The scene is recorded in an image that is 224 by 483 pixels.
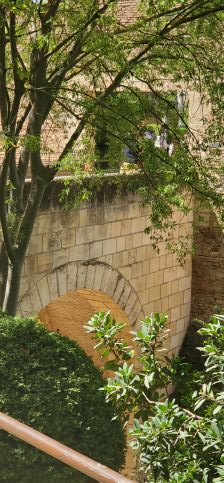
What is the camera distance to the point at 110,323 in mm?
4273

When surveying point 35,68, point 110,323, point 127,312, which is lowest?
point 127,312

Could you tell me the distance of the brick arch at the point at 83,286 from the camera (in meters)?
10.3

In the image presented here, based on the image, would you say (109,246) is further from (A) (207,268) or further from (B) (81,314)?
(A) (207,268)

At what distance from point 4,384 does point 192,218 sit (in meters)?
8.70

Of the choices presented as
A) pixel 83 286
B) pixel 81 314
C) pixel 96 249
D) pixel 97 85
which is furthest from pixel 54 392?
pixel 81 314

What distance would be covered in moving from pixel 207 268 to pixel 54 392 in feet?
29.2

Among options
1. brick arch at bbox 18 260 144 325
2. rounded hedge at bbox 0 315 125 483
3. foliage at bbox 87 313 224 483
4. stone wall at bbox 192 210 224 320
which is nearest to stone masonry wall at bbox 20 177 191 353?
brick arch at bbox 18 260 144 325

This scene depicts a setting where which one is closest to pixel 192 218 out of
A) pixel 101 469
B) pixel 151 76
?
pixel 151 76

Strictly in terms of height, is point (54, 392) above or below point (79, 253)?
below

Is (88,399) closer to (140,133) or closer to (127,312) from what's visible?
(140,133)

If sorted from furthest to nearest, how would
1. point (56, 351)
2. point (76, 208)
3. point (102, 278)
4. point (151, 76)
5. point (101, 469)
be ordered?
1. point (102, 278)
2. point (76, 208)
3. point (151, 76)
4. point (56, 351)
5. point (101, 469)

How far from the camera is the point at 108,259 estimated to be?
466 inches

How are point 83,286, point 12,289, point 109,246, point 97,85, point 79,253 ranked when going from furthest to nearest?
point 109,246 → point 83,286 → point 79,253 → point 97,85 → point 12,289

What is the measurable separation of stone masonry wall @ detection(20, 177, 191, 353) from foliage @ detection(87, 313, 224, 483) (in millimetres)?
5977
